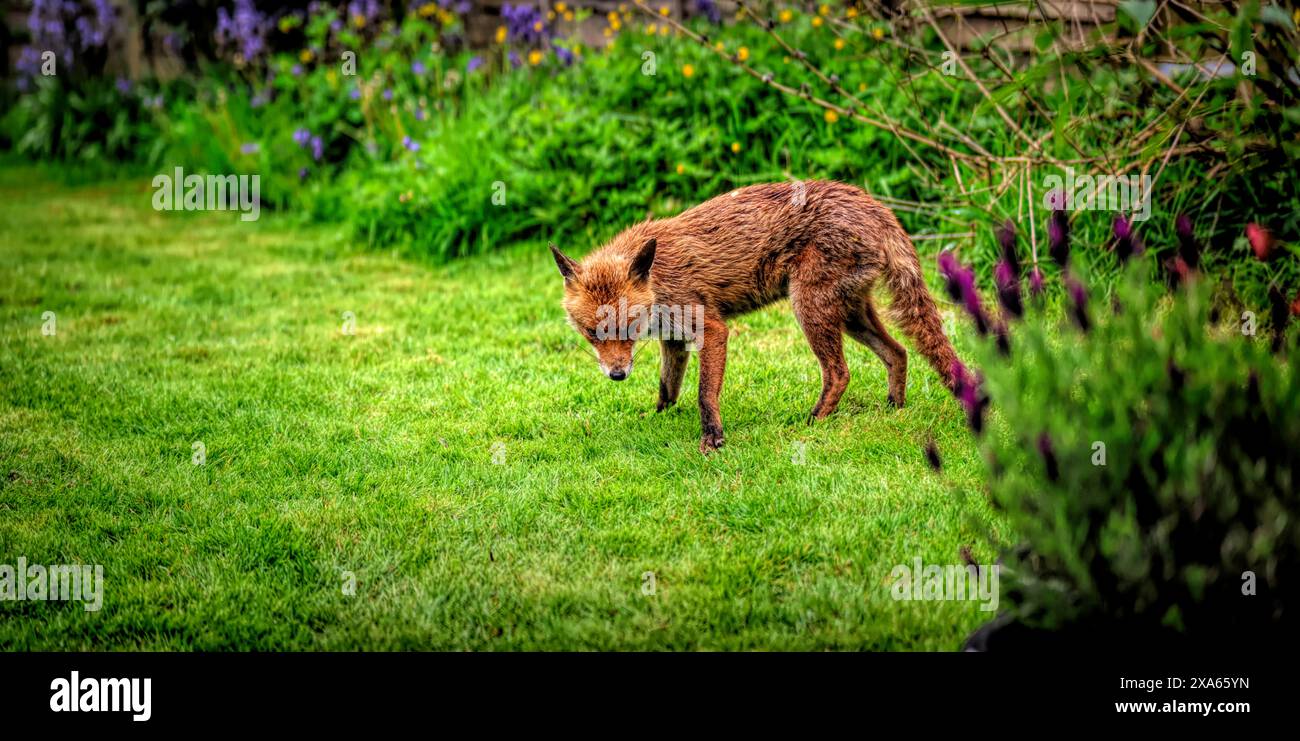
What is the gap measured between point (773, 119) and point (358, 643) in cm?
607

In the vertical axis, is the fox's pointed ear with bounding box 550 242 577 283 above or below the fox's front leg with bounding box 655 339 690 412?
above

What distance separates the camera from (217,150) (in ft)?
39.4

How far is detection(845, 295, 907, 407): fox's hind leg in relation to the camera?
18.5ft

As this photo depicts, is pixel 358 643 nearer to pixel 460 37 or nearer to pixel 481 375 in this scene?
pixel 481 375

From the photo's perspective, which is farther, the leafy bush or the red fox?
the red fox

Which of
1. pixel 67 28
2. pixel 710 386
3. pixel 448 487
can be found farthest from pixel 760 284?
pixel 67 28

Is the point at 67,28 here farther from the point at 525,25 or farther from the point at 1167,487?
the point at 1167,487

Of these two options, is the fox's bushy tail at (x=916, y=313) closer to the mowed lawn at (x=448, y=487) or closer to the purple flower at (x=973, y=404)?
the mowed lawn at (x=448, y=487)

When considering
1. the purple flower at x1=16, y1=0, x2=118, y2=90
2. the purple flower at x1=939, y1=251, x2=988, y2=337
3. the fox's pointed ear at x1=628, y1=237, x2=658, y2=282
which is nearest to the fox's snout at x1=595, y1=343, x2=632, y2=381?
the fox's pointed ear at x1=628, y1=237, x2=658, y2=282

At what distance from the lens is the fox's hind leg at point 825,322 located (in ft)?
17.4

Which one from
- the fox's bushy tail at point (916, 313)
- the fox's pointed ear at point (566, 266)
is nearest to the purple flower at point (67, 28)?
the fox's pointed ear at point (566, 266)

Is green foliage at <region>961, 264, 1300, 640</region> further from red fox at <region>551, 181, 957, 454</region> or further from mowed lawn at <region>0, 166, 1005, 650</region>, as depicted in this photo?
red fox at <region>551, 181, 957, 454</region>

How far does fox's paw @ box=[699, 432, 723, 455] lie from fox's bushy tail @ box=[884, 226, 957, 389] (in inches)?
40.8

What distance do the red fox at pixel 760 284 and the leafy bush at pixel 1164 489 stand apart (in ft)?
7.27
